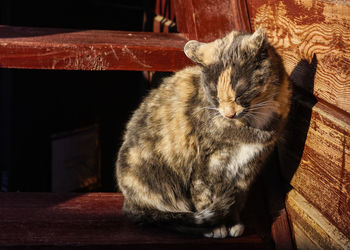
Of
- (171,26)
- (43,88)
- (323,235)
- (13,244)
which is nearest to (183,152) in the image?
(323,235)

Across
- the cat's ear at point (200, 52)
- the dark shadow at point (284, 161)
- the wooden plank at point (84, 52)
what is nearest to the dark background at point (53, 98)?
the wooden plank at point (84, 52)

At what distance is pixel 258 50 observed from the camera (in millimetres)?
1473

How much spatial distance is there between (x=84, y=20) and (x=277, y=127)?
270 cm

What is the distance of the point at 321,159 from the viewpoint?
1496 mm

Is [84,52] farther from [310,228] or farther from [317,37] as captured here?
[310,228]

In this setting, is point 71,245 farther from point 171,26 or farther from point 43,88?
point 43,88

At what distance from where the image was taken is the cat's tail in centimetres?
167

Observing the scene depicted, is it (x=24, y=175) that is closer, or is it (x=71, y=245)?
(x=71, y=245)

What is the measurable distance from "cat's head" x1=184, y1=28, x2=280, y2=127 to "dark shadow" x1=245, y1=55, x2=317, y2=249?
0.46ft

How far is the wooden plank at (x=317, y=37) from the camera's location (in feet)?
4.33

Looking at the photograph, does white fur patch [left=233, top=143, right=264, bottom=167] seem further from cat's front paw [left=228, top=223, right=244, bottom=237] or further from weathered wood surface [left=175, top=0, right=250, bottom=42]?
weathered wood surface [left=175, top=0, right=250, bottom=42]

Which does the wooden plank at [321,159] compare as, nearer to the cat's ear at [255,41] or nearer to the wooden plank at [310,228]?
the wooden plank at [310,228]

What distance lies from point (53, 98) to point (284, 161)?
7.69ft

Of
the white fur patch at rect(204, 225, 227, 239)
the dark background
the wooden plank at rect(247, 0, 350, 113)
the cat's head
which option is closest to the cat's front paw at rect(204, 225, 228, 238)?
the white fur patch at rect(204, 225, 227, 239)
